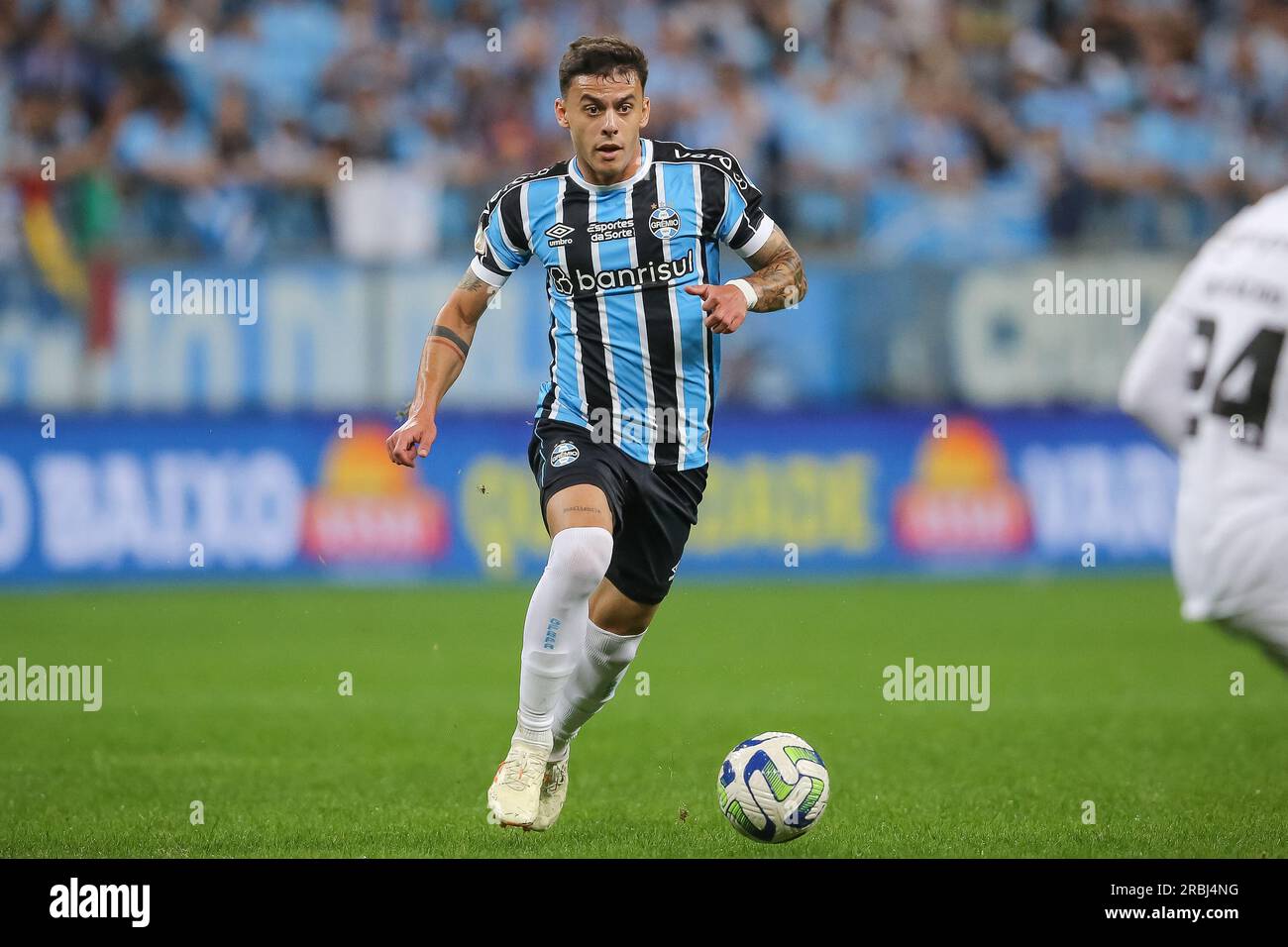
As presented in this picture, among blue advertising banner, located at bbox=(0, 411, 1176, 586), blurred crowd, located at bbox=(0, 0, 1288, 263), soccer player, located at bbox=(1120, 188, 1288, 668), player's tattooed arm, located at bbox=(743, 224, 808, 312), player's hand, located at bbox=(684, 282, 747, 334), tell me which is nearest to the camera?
soccer player, located at bbox=(1120, 188, 1288, 668)

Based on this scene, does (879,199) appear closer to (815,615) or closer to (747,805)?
(815,615)

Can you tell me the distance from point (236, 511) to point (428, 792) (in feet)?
26.2

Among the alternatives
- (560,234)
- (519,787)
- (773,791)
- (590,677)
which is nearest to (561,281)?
(560,234)

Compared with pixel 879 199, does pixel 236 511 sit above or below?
below

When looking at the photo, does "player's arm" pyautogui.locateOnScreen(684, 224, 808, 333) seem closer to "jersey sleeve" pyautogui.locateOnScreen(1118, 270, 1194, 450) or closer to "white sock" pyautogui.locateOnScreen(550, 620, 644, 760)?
"white sock" pyautogui.locateOnScreen(550, 620, 644, 760)

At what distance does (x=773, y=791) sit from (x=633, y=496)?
116 cm

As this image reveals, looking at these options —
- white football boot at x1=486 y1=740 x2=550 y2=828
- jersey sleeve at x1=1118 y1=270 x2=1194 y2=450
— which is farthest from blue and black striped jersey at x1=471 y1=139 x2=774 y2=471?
jersey sleeve at x1=1118 y1=270 x2=1194 y2=450

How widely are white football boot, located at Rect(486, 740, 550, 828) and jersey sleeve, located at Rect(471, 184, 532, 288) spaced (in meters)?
1.71

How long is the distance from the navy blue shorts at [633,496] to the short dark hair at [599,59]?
1.22m

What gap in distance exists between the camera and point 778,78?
18.2 m

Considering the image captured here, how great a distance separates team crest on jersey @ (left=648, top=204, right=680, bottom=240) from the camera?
6.74 meters

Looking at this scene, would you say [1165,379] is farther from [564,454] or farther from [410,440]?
[410,440]

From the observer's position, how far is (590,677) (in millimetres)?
6836

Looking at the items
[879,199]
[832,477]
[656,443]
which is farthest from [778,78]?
[656,443]
